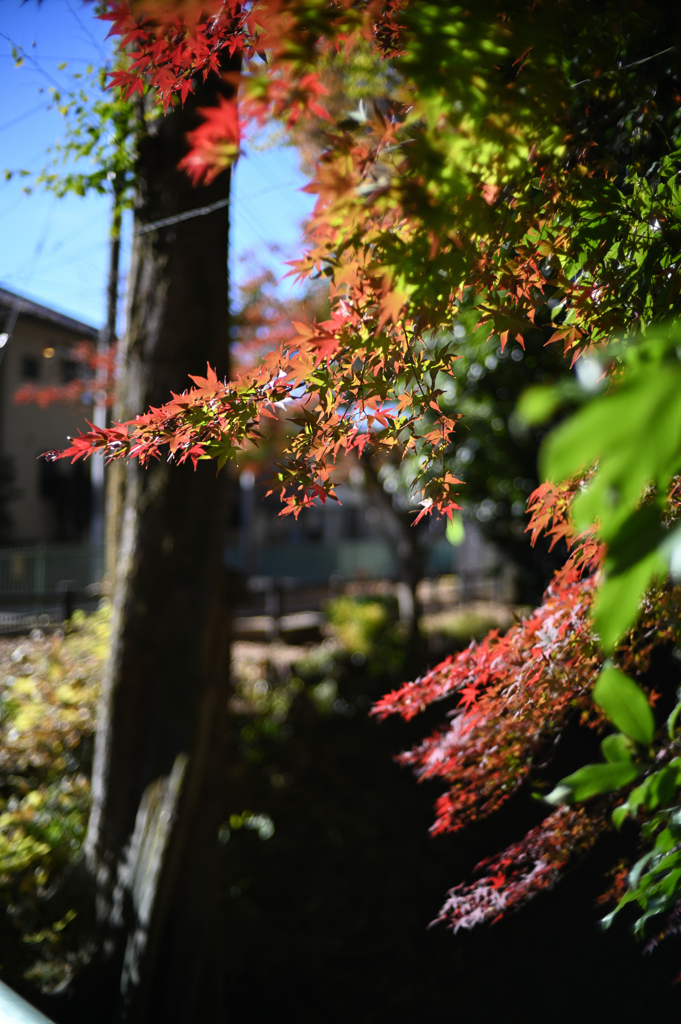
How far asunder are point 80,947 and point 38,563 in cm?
751

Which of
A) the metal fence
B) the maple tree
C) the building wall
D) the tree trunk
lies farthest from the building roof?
the metal fence

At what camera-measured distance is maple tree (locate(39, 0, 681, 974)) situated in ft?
2.65

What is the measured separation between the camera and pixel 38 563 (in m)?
9.64

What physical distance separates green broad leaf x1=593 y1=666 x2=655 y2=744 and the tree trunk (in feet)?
8.29

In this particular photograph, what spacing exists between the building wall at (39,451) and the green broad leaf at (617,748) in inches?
301

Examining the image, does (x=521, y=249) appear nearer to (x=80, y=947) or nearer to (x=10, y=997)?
(x=10, y=997)

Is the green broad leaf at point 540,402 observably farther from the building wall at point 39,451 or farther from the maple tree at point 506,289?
the building wall at point 39,451

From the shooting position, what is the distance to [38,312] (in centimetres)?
416

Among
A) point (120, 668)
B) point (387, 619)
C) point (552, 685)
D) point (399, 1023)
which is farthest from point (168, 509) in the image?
point (387, 619)

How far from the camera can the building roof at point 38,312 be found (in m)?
3.14

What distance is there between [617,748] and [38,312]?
14.0ft

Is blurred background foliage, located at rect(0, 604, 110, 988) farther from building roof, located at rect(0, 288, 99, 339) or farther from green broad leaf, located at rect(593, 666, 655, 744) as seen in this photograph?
green broad leaf, located at rect(593, 666, 655, 744)

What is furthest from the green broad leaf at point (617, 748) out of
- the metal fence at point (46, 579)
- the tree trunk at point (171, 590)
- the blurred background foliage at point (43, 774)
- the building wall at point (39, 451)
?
the building wall at point (39, 451)

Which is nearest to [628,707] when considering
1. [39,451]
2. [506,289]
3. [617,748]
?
[617,748]
